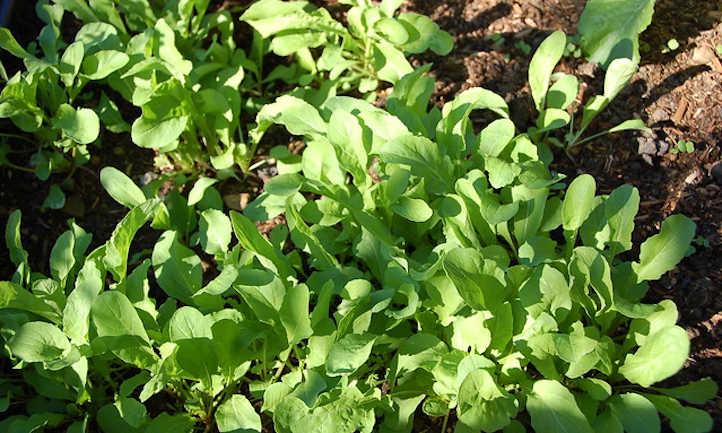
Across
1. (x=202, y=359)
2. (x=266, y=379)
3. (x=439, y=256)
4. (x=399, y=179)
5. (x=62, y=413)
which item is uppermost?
(x=399, y=179)

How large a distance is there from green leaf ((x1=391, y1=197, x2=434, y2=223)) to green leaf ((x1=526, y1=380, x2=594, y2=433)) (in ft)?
1.47

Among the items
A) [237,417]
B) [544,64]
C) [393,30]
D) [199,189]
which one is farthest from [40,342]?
[544,64]

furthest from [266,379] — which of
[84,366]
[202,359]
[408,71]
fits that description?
[408,71]

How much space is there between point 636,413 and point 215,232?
41.2 inches

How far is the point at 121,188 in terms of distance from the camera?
195 cm

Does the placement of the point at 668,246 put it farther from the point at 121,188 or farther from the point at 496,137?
the point at 121,188

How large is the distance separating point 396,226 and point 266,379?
484 mm

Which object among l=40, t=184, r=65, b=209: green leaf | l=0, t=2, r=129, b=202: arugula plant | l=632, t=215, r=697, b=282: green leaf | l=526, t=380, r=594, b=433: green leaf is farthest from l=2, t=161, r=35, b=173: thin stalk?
l=632, t=215, r=697, b=282: green leaf

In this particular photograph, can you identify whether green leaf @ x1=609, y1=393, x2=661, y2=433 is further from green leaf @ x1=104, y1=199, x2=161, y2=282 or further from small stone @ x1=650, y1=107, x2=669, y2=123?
green leaf @ x1=104, y1=199, x2=161, y2=282

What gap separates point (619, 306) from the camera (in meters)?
1.53

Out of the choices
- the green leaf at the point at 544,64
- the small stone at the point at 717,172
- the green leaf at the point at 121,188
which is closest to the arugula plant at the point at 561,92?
the green leaf at the point at 544,64

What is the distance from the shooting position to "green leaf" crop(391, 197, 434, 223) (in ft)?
5.71

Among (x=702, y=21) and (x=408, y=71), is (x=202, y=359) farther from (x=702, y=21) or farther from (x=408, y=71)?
(x=702, y=21)

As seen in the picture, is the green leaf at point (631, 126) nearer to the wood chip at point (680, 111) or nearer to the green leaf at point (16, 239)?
the wood chip at point (680, 111)
